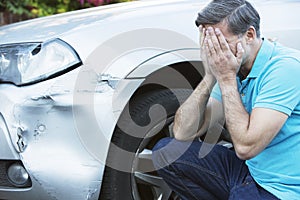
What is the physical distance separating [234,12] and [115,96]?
0.66m

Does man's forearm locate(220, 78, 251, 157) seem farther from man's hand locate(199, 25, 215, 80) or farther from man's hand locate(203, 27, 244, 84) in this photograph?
man's hand locate(199, 25, 215, 80)

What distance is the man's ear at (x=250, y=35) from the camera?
227 cm

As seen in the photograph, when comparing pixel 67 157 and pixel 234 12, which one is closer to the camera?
pixel 234 12

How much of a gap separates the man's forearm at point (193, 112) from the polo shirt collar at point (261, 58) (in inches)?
9.6

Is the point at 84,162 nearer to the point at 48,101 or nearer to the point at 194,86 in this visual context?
the point at 48,101

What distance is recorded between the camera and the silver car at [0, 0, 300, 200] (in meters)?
2.59

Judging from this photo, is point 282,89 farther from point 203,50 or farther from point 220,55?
point 203,50

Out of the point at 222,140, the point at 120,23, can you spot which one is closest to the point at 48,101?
the point at 120,23

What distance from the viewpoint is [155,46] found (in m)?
2.67

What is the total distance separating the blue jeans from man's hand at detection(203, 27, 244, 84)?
423 mm

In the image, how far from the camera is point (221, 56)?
229 cm

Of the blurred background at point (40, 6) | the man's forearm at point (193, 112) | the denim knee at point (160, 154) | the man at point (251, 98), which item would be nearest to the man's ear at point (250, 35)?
the man at point (251, 98)

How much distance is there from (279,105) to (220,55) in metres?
0.31

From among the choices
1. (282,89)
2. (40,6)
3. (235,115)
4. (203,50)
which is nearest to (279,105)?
(282,89)
